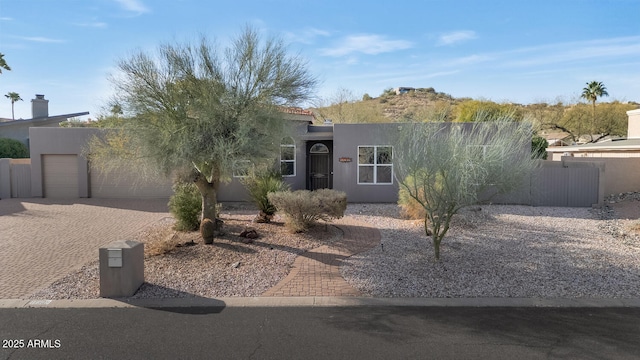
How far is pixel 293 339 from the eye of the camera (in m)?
4.73

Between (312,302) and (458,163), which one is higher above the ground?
(458,163)

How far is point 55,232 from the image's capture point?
10914 mm

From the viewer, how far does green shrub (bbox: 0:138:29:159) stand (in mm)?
24203

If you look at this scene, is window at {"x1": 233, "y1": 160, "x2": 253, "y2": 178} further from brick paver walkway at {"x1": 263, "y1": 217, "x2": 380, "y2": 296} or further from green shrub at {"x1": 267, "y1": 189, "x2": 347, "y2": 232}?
brick paver walkway at {"x1": 263, "y1": 217, "x2": 380, "y2": 296}

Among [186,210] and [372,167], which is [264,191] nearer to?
[186,210]

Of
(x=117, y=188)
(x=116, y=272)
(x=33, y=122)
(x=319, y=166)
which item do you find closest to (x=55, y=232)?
(x=116, y=272)

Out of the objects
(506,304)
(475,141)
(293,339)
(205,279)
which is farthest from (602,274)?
(205,279)

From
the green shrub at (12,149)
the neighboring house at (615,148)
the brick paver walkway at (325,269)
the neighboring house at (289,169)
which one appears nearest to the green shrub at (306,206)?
the brick paver walkway at (325,269)

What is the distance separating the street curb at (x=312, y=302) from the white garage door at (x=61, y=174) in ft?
42.9

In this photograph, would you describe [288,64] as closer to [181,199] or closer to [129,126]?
[129,126]

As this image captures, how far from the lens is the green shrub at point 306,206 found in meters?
9.94

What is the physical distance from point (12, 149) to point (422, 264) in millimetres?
26331

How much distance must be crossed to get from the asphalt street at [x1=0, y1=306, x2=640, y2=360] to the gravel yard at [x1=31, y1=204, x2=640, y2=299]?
2.38 ft

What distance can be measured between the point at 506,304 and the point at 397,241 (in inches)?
153
